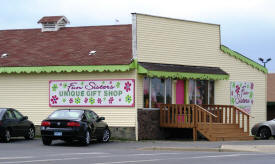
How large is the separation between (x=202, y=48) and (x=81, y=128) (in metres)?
10.8

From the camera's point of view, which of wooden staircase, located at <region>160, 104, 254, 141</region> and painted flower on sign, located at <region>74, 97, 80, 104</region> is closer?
wooden staircase, located at <region>160, 104, 254, 141</region>

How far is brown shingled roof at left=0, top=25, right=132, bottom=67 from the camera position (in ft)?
94.7

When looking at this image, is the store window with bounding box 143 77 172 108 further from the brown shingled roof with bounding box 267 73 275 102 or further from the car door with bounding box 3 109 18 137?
the brown shingled roof with bounding box 267 73 275 102

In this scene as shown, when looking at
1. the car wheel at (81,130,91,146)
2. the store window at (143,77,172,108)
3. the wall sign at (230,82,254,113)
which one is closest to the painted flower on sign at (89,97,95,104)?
the store window at (143,77,172,108)

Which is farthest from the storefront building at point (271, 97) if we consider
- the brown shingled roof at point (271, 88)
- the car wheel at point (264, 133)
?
the car wheel at point (264, 133)

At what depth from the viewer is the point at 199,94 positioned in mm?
31672

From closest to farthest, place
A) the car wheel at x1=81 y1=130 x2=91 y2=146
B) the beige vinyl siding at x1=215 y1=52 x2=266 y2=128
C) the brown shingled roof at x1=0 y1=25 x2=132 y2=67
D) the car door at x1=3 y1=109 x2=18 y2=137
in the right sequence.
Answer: the car wheel at x1=81 y1=130 x2=91 y2=146 → the car door at x1=3 y1=109 x2=18 y2=137 → the brown shingled roof at x1=0 y1=25 x2=132 y2=67 → the beige vinyl siding at x1=215 y1=52 x2=266 y2=128

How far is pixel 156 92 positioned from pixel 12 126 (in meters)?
7.61

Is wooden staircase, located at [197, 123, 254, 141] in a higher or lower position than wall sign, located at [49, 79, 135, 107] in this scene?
lower

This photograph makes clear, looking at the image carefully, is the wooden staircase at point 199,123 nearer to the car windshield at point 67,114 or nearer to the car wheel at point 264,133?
the car wheel at point 264,133

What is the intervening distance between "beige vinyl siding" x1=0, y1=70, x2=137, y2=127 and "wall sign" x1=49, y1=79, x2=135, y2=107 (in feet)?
0.77

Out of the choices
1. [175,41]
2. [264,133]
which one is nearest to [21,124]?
[175,41]

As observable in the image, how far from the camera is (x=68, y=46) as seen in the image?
3144cm

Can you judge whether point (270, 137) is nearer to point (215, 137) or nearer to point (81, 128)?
point (215, 137)
